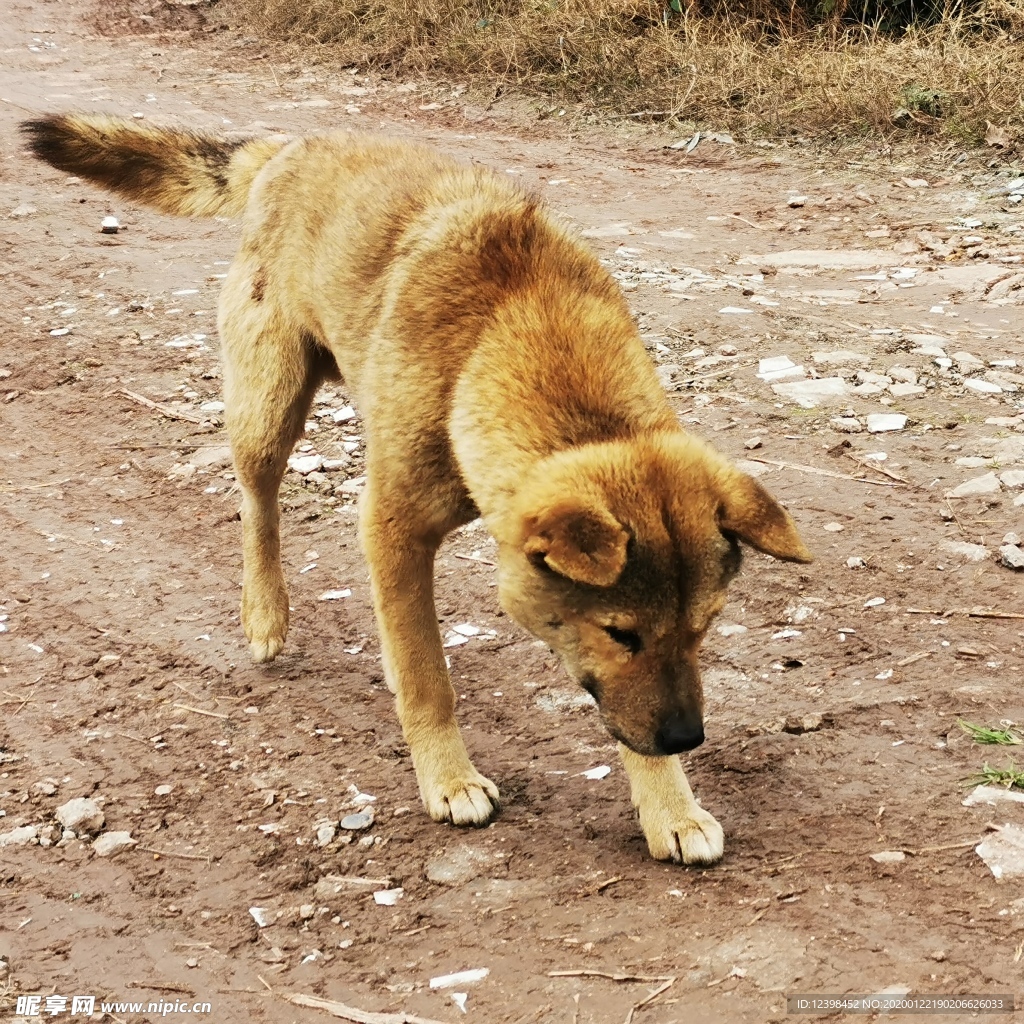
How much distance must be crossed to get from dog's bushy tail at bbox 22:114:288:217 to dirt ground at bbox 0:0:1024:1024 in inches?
55.4

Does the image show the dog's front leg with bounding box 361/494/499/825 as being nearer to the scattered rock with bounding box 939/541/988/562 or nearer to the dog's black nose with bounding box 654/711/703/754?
the dog's black nose with bounding box 654/711/703/754

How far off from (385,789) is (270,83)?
430 inches

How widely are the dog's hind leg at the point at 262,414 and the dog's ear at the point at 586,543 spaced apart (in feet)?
6.51

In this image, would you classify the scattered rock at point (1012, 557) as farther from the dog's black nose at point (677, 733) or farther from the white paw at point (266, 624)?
the white paw at point (266, 624)

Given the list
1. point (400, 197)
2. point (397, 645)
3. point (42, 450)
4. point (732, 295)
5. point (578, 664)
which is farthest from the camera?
point (732, 295)

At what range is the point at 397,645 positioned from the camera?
13.2ft

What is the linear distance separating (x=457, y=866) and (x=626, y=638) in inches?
35.8

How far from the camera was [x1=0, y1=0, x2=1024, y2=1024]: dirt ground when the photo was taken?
3141mm

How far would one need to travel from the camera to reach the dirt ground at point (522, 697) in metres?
3.14

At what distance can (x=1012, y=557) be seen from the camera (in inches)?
187

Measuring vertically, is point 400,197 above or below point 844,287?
above

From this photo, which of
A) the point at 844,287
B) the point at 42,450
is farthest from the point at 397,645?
the point at 844,287

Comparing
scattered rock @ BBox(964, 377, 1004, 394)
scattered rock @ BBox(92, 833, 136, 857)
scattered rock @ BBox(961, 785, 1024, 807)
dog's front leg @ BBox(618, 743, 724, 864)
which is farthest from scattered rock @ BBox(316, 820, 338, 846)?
scattered rock @ BBox(964, 377, 1004, 394)

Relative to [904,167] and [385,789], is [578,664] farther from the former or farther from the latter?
[904,167]
